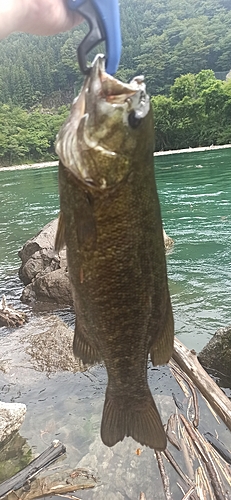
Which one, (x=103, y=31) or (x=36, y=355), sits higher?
(x=103, y=31)

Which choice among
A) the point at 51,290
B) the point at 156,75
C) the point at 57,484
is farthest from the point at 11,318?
the point at 156,75

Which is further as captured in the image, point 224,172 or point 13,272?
point 224,172

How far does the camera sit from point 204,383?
4324 mm

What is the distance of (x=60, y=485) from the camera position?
523cm

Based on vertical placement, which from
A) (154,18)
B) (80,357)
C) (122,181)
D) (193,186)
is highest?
(154,18)

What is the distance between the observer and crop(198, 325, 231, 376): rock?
7.31m

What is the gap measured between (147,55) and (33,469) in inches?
5485

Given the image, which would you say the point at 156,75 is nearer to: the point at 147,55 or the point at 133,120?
the point at 147,55

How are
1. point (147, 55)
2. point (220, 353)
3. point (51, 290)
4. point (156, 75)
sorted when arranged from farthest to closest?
point (147, 55) → point (156, 75) → point (51, 290) → point (220, 353)

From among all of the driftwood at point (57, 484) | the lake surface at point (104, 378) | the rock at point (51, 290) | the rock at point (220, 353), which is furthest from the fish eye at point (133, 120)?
the rock at point (51, 290)

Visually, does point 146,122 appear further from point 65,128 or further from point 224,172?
point 224,172

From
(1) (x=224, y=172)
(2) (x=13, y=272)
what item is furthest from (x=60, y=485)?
(1) (x=224, y=172)

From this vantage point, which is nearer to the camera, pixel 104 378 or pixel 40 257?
pixel 104 378

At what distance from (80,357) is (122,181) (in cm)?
86
